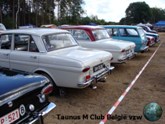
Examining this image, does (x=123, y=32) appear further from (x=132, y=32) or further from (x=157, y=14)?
(x=157, y=14)

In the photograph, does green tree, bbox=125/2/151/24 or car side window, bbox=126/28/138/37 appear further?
green tree, bbox=125/2/151/24

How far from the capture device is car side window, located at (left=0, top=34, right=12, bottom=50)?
7.10 meters

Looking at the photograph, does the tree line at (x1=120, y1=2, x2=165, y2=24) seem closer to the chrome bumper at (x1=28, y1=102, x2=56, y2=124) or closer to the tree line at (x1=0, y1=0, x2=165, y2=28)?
the tree line at (x1=0, y1=0, x2=165, y2=28)

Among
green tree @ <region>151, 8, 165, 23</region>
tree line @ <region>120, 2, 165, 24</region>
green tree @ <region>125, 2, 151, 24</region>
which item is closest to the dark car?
tree line @ <region>120, 2, 165, 24</region>

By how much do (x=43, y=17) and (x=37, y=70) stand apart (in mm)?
53529

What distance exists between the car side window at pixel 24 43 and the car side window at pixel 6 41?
0.83 ft

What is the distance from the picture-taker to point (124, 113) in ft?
18.2

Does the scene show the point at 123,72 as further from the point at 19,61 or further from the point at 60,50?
the point at 19,61

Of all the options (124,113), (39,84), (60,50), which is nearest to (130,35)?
(60,50)

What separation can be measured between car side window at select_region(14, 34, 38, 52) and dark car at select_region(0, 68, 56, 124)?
2.69 m

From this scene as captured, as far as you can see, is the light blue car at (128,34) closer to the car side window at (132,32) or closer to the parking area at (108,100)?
the car side window at (132,32)

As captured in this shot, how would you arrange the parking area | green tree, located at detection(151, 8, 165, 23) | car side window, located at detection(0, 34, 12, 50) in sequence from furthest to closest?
green tree, located at detection(151, 8, 165, 23), car side window, located at detection(0, 34, 12, 50), the parking area

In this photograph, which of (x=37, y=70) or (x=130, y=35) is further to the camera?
(x=130, y=35)

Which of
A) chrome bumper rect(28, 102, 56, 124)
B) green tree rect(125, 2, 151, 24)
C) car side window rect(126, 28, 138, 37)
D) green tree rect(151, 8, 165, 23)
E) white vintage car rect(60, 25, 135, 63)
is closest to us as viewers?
chrome bumper rect(28, 102, 56, 124)
